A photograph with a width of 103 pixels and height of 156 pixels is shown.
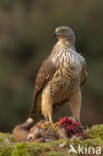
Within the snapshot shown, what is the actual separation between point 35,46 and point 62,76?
90.0 feet

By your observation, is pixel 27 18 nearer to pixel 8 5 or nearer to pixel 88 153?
pixel 8 5

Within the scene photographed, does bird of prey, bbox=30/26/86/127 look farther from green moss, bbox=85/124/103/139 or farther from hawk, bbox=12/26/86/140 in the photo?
green moss, bbox=85/124/103/139

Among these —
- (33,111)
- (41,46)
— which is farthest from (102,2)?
(33,111)

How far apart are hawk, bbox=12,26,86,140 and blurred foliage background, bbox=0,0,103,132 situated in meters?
16.7

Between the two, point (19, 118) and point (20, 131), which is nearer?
point (20, 131)

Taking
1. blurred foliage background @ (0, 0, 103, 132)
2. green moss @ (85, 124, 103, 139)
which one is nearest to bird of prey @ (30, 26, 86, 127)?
green moss @ (85, 124, 103, 139)

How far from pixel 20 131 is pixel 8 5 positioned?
107 ft

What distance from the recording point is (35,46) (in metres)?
38.9

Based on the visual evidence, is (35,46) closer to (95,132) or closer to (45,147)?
(95,132)

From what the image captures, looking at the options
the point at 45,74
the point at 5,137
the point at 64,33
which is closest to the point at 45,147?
the point at 5,137

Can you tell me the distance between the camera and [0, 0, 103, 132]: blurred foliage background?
104 feet

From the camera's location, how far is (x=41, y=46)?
125ft

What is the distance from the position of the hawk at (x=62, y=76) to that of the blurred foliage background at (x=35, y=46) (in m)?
16.7

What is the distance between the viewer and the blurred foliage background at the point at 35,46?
1253 inches
